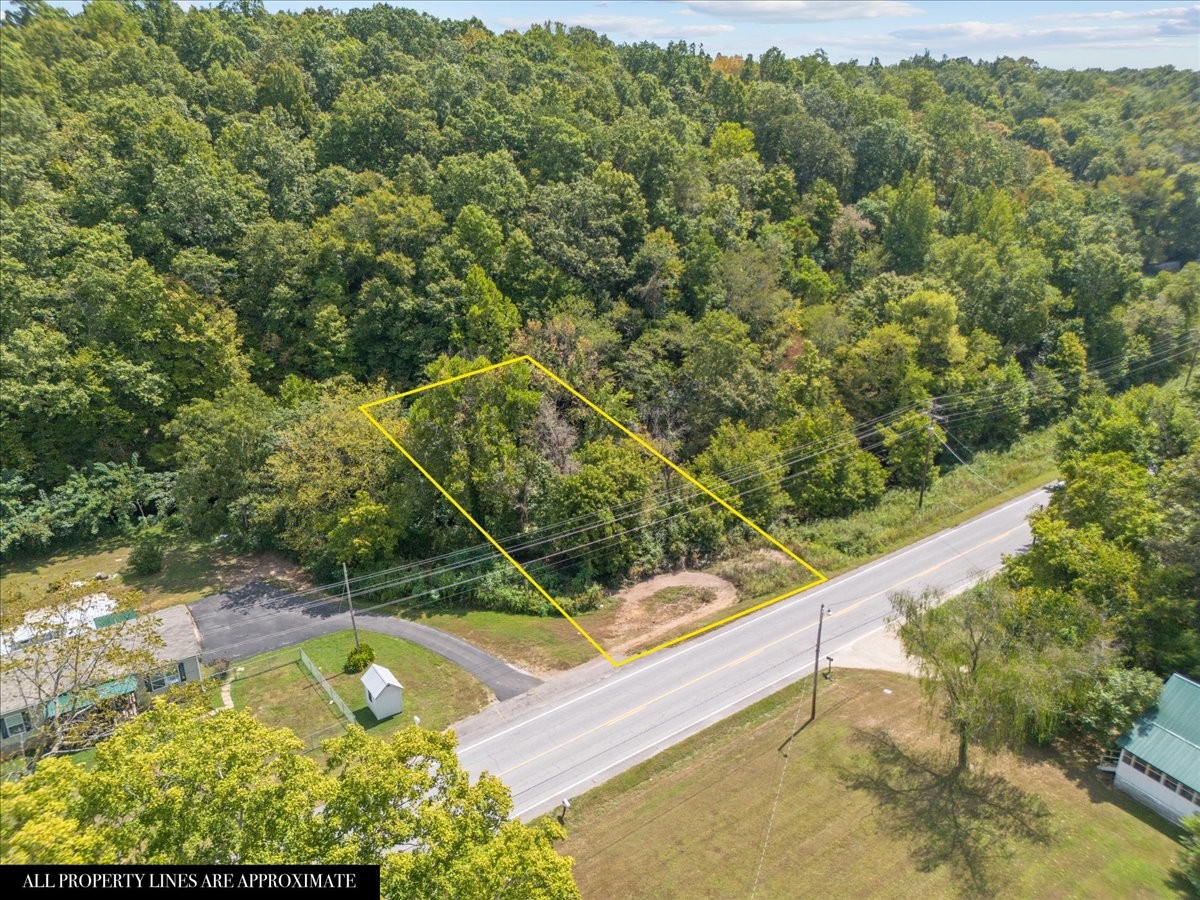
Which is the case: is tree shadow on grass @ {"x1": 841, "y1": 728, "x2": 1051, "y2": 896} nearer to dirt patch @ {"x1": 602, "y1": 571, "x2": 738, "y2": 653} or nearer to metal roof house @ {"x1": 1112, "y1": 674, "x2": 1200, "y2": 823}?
metal roof house @ {"x1": 1112, "y1": 674, "x2": 1200, "y2": 823}

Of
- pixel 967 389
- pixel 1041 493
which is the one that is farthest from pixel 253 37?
pixel 1041 493

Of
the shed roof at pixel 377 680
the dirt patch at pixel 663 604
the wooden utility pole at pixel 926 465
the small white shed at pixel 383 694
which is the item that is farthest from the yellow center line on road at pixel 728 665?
the shed roof at pixel 377 680

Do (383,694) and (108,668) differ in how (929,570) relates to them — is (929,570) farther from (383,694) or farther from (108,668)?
A: (108,668)

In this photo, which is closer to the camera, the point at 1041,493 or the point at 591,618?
the point at 591,618

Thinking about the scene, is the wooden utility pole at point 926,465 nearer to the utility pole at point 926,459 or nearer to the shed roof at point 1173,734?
the utility pole at point 926,459

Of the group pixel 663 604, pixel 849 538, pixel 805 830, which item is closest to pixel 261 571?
pixel 663 604

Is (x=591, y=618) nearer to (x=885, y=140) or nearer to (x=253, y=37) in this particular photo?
(x=885, y=140)
